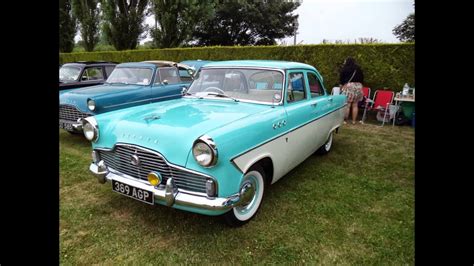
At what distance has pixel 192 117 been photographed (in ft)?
10.2

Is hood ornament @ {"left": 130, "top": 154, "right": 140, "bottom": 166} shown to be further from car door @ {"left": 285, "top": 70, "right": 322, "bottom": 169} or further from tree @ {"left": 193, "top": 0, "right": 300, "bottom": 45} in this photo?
tree @ {"left": 193, "top": 0, "right": 300, "bottom": 45}

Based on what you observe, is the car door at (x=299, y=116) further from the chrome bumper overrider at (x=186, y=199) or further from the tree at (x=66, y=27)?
the tree at (x=66, y=27)

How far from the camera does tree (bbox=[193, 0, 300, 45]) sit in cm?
2633

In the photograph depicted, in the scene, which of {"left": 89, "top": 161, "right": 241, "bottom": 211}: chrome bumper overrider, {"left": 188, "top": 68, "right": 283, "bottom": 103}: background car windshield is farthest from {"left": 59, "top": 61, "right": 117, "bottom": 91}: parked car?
{"left": 89, "top": 161, "right": 241, "bottom": 211}: chrome bumper overrider

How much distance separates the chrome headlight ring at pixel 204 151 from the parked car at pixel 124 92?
3.28 meters

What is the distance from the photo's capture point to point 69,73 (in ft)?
26.1

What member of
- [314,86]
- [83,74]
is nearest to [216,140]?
[314,86]

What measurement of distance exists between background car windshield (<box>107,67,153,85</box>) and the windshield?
1.34m

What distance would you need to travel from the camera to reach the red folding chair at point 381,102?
820cm

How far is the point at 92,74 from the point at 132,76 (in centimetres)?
180

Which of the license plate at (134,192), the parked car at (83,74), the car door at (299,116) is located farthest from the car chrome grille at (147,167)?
the parked car at (83,74)
